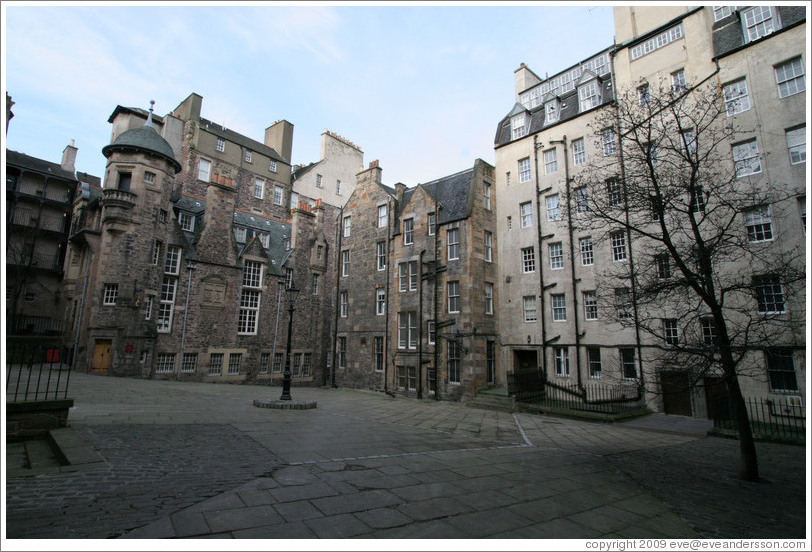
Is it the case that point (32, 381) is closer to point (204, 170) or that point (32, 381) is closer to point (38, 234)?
point (38, 234)

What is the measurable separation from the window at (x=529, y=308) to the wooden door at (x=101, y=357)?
25.2 m

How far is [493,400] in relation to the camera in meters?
20.1

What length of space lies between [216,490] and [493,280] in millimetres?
20617

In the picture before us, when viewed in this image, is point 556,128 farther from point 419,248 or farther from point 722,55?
point 419,248

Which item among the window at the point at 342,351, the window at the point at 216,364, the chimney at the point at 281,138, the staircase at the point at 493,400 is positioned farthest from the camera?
the chimney at the point at 281,138

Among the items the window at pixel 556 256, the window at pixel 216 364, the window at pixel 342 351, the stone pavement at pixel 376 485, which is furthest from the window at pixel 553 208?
the window at pixel 216 364

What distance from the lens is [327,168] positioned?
46.2 meters

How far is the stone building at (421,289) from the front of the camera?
22.7 metres

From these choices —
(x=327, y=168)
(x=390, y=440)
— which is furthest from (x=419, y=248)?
(x=327, y=168)

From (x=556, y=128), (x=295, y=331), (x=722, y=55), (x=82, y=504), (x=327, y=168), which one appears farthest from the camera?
(x=327, y=168)

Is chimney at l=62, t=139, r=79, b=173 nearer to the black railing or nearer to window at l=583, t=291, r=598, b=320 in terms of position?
window at l=583, t=291, r=598, b=320

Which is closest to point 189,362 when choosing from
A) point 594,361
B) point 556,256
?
point 556,256

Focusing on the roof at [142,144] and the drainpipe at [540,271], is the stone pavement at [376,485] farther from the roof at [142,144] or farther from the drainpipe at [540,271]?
the roof at [142,144]

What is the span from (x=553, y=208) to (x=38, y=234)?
41.6m
